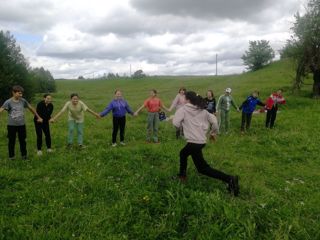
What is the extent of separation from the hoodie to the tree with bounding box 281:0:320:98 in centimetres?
2464

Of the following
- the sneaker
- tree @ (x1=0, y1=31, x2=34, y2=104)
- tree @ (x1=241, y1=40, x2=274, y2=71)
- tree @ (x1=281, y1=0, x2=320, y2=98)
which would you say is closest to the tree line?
tree @ (x1=0, y1=31, x2=34, y2=104)

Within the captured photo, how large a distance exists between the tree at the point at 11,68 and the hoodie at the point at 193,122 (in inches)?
1383

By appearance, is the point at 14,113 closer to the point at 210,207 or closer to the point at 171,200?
the point at 171,200

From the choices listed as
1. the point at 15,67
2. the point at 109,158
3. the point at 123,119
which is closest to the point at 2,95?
the point at 15,67

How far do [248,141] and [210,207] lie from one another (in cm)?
812

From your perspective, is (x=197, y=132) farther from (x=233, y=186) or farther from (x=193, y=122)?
(x=233, y=186)

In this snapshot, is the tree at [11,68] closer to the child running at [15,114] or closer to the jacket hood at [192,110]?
the child running at [15,114]

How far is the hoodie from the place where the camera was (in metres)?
7.66

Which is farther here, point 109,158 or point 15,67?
point 15,67

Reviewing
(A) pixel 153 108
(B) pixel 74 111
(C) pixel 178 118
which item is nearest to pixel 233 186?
(C) pixel 178 118

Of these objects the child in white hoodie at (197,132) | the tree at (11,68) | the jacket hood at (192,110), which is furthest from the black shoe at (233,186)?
the tree at (11,68)

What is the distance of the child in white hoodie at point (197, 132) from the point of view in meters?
7.56

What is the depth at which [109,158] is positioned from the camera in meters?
10.1

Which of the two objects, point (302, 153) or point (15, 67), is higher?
point (15, 67)
